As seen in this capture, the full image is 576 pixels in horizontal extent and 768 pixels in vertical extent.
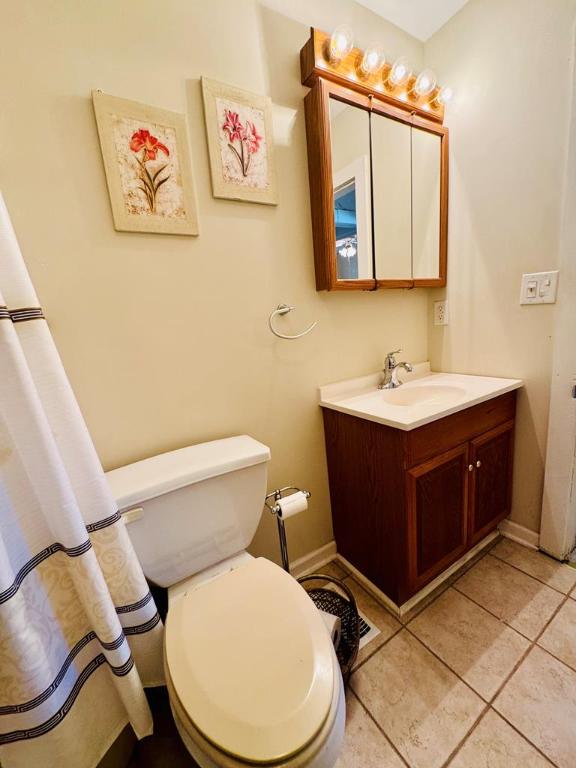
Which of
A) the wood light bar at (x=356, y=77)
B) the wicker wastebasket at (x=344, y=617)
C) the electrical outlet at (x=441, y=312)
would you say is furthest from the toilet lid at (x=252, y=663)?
the wood light bar at (x=356, y=77)

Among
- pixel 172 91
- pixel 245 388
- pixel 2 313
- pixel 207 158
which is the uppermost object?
pixel 172 91

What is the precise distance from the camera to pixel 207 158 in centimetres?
97

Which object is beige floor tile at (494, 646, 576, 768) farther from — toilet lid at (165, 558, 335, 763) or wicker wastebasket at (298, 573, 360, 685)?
toilet lid at (165, 558, 335, 763)

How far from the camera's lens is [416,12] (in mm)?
1249

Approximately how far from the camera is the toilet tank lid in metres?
0.77

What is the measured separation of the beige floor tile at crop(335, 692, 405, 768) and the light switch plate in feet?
5.16

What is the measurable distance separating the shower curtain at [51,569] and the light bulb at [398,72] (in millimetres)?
1447

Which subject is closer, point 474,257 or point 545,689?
point 545,689

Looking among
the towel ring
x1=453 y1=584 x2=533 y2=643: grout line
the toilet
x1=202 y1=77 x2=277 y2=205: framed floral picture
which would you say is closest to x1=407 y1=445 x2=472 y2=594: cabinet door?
x1=453 y1=584 x2=533 y2=643: grout line

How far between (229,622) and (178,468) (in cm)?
39

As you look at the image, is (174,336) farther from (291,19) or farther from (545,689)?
(545,689)

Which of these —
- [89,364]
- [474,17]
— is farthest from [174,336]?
[474,17]

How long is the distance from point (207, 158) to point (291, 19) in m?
0.62

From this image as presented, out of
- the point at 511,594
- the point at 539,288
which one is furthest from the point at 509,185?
the point at 511,594
